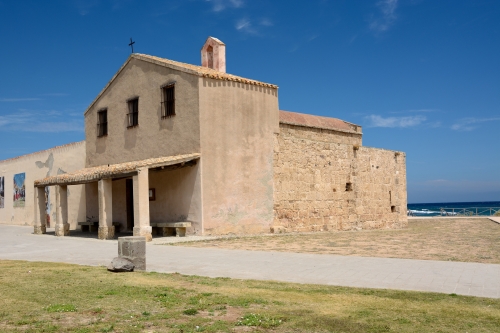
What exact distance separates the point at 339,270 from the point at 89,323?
5.06 meters

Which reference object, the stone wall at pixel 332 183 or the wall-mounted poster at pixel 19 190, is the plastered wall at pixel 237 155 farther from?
the wall-mounted poster at pixel 19 190

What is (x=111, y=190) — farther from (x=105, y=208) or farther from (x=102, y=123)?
(x=102, y=123)

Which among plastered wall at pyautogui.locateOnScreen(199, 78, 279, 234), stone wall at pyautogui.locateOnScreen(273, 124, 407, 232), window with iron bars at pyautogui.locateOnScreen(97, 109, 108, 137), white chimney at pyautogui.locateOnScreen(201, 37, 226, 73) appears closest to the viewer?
plastered wall at pyautogui.locateOnScreen(199, 78, 279, 234)

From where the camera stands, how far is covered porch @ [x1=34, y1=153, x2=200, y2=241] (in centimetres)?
1625

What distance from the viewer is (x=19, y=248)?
14.8m

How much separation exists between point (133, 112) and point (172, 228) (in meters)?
6.23

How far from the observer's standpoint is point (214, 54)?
23.0m

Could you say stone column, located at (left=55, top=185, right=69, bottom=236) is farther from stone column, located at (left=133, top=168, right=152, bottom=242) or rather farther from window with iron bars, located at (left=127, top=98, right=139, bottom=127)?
stone column, located at (left=133, top=168, right=152, bottom=242)

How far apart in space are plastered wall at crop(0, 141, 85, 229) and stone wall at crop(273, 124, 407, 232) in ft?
36.4

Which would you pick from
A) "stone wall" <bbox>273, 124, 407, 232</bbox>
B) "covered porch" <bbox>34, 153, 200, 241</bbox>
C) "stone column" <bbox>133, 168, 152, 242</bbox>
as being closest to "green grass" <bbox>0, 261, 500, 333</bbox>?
"stone column" <bbox>133, 168, 152, 242</bbox>

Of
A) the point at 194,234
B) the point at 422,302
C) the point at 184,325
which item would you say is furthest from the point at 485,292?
the point at 194,234

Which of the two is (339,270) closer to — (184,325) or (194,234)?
(184,325)

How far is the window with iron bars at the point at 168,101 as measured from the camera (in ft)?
64.2

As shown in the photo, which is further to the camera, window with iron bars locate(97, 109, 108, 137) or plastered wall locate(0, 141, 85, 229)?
plastered wall locate(0, 141, 85, 229)
